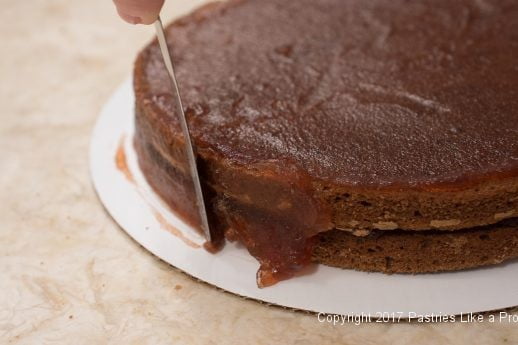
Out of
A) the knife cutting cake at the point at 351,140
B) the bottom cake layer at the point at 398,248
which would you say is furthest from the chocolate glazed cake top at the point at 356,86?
the bottom cake layer at the point at 398,248

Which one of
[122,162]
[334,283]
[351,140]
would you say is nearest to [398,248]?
[334,283]

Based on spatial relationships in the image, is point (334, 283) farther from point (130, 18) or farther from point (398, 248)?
point (130, 18)

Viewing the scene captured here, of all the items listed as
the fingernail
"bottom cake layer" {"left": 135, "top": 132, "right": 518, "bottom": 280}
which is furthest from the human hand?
"bottom cake layer" {"left": 135, "top": 132, "right": 518, "bottom": 280}

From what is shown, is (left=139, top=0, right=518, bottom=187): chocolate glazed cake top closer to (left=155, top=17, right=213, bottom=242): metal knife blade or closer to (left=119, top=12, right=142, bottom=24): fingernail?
(left=155, top=17, right=213, bottom=242): metal knife blade

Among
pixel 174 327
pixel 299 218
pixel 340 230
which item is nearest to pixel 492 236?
pixel 340 230

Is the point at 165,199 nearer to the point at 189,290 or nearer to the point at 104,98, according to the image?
the point at 189,290

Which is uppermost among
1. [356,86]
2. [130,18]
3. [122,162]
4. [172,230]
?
[130,18]
